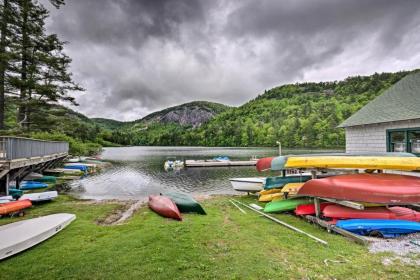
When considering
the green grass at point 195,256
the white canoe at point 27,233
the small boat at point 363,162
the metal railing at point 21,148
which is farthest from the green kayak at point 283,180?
the metal railing at point 21,148

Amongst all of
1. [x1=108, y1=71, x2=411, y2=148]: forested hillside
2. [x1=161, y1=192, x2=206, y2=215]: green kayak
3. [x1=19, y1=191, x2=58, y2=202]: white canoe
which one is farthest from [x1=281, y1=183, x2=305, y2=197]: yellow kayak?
[x1=108, y1=71, x2=411, y2=148]: forested hillside

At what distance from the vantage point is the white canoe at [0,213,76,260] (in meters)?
4.70

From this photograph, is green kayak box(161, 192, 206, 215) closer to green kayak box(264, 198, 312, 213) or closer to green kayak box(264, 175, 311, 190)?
green kayak box(264, 198, 312, 213)

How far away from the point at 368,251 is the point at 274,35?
942 inches

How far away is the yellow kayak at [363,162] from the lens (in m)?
6.75

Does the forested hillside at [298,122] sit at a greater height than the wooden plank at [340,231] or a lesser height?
greater

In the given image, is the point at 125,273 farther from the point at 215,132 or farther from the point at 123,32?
the point at 215,132

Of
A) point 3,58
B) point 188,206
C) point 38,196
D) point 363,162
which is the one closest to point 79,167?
point 3,58

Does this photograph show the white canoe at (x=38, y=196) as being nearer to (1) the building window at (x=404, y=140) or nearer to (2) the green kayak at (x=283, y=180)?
(2) the green kayak at (x=283, y=180)

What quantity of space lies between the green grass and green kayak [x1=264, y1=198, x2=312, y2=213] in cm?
156

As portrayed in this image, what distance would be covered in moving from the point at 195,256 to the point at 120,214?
6.53 metres

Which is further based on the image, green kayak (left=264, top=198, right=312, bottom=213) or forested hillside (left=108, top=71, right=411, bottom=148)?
forested hillside (left=108, top=71, right=411, bottom=148)

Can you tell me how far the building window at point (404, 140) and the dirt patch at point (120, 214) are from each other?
12.6 m

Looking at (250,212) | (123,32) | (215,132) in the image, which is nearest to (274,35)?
(123,32)
